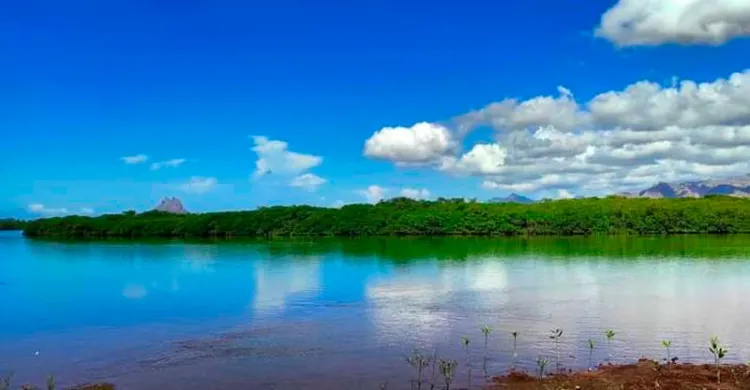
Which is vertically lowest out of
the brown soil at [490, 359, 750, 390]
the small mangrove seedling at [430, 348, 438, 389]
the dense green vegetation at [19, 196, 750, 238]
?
the small mangrove seedling at [430, 348, 438, 389]

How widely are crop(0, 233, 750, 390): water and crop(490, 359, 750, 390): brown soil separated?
52.9 inches

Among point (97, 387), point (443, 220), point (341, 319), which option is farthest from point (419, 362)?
point (443, 220)

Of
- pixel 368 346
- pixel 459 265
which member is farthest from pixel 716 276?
pixel 368 346

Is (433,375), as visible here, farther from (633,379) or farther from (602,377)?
(633,379)

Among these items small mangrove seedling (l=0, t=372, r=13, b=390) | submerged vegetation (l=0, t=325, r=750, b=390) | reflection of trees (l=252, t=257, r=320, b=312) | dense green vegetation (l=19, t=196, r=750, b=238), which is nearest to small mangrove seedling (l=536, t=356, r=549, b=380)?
submerged vegetation (l=0, t=325, r=750, b=390)

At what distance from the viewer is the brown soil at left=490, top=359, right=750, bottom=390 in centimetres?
1421

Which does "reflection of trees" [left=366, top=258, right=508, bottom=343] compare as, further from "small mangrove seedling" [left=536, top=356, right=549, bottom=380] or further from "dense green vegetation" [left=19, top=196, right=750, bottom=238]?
"dense green vegetation" [left=19, top=196, right=750, bottom=238]

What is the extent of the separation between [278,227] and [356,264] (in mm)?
82341

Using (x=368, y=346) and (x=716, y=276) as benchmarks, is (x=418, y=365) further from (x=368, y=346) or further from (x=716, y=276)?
(x=716, y=276)

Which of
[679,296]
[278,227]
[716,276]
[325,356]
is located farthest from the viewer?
[278,227]

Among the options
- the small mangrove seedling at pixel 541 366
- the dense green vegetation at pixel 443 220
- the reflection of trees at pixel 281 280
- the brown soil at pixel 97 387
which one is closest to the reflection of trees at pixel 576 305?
the small mangrove seedling at pixel 541 366

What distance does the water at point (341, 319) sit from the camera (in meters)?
18.1

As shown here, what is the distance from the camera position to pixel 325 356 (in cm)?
1930

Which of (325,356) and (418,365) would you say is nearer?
(418,365)
